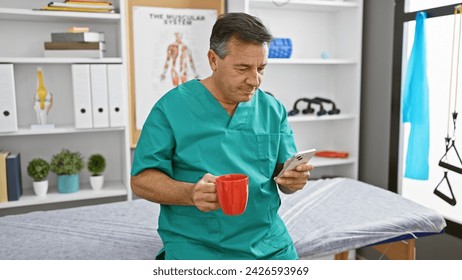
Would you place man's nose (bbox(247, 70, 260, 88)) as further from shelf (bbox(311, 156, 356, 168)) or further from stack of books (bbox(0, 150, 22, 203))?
shelf (bbox(311, 156, 356, 168))

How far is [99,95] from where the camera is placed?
2021mm

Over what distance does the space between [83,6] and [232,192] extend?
1.41 meters

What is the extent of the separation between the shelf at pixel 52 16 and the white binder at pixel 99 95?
0.71 ft

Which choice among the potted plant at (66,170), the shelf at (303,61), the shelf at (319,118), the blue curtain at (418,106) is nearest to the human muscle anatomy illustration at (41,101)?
the potted plant at (66,170)

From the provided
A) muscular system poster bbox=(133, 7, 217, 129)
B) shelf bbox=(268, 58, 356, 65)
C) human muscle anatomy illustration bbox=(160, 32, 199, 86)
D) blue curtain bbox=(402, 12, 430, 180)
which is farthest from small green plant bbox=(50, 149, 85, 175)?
blue curtain bbox=(402, 12, 430, 180)

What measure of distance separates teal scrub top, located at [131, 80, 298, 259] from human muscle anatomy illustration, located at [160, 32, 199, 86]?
1149 millimetres

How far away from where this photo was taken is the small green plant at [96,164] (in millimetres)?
2143

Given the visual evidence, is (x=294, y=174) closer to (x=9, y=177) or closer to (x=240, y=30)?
(x=240, y=30)

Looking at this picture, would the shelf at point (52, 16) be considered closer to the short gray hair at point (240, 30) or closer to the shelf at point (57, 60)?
the shelf at point (57, 60)
